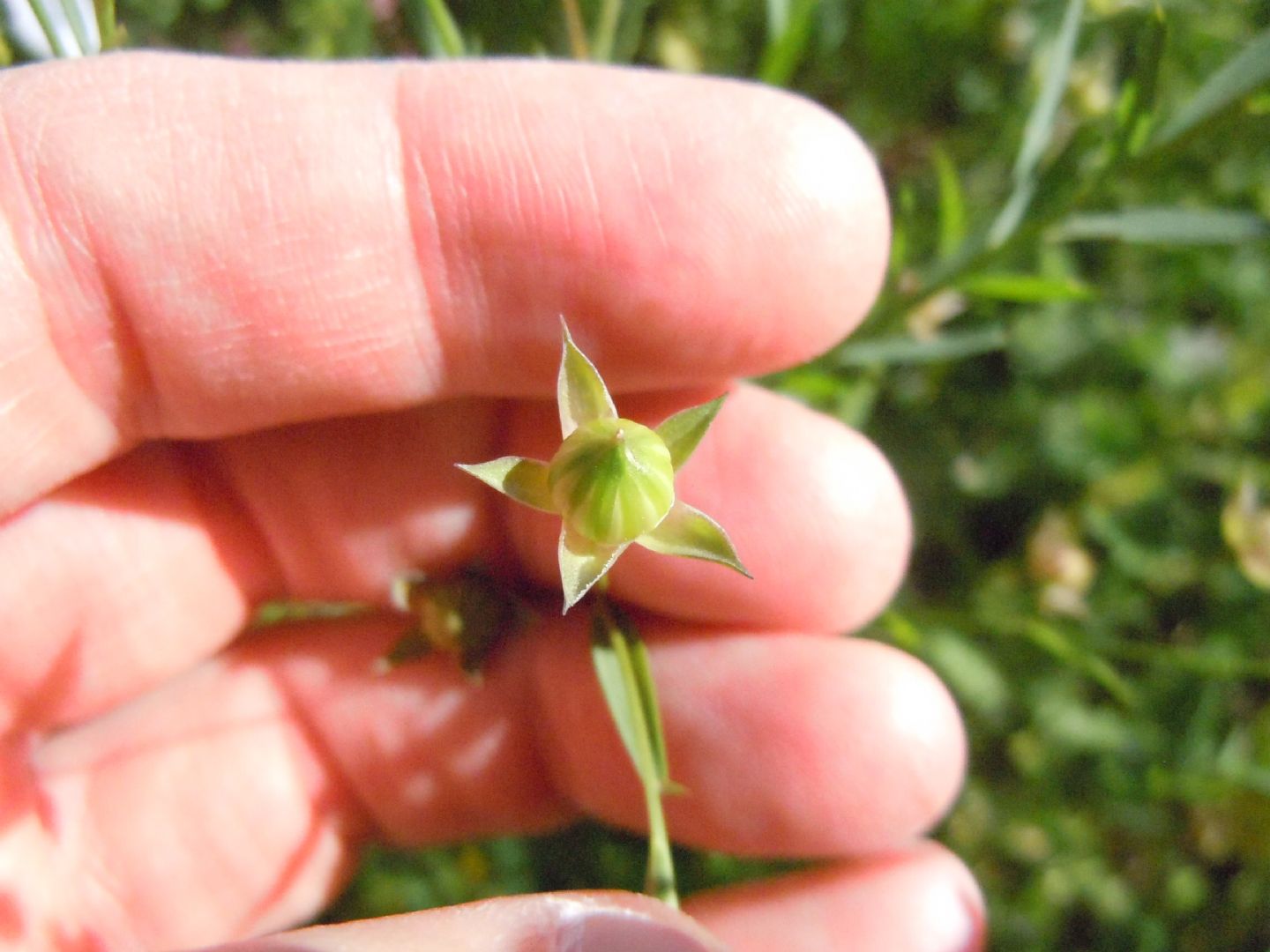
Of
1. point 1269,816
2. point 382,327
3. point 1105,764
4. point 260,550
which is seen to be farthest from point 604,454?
point 1269,816

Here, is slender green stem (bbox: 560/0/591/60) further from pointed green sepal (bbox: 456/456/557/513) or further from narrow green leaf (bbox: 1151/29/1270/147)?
narrow green leaf (bbox: 1151/29/1270/147)

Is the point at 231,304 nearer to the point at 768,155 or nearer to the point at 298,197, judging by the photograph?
the point at 298,197

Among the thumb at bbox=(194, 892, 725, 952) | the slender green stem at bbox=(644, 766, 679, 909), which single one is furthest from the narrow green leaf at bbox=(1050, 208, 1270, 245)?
the thumb at bbox=(194, 892, 725, 952)

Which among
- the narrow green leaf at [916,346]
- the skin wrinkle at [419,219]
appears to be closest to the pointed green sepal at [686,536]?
the skin wrinkle at [419,219]

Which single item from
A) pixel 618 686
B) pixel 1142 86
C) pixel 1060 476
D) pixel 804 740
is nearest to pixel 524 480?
pixel 618 686

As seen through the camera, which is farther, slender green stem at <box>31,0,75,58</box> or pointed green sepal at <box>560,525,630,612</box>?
slender green stem at <box>31,0,75,58</box>

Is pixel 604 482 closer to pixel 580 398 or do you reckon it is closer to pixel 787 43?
pixel 580 398
